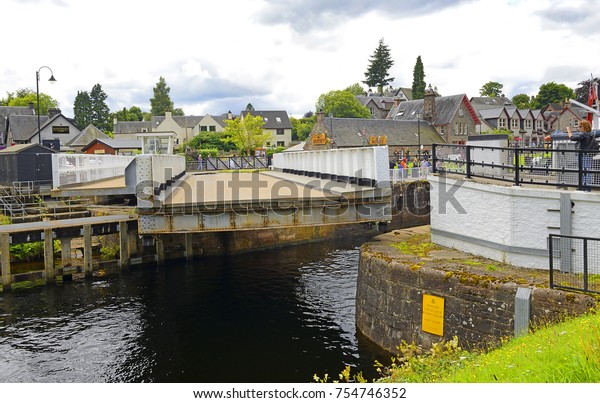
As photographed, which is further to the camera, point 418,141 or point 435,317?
point 418,141

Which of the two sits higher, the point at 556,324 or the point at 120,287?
the point at 556,324

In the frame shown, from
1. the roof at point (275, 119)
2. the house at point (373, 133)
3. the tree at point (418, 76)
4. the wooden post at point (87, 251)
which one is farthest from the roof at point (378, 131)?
the wooden post at point (87, 251)

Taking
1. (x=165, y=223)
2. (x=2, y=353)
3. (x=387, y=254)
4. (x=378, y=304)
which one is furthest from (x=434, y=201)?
(x=2, y=353)

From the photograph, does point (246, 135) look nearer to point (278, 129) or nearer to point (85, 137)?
point (85, 137)

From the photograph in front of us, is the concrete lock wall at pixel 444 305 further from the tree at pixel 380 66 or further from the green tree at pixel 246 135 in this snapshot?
the tree at pixel 380 66

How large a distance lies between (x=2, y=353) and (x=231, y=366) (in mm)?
6745

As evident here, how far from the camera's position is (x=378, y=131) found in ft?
227

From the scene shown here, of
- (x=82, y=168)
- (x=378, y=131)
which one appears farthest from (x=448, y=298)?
(x=378, y=131)

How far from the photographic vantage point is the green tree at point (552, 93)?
118125 millimetres

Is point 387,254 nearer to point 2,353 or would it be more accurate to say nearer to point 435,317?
point 435,317

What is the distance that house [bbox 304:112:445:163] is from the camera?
2606 inches

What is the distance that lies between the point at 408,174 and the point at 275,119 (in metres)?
73.8

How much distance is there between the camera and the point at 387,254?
1405 centimetres

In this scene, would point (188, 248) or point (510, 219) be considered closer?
point (510, 219)
